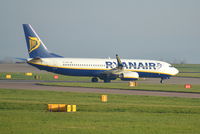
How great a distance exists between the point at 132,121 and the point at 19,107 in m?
10.4

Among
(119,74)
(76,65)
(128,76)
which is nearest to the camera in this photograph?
(128,76)

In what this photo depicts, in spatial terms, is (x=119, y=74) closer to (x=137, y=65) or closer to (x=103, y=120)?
(x=137, y=65)

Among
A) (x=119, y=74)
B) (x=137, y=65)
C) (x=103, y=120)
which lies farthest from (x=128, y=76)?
(x=103, y=120)

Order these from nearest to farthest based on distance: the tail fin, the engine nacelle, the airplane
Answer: the airplane → the tail fin → the engine nacelle

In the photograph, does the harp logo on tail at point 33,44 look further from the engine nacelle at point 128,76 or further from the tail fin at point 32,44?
the engine nacelle at point 128,76

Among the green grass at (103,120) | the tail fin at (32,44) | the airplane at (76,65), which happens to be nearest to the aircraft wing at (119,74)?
the airplane at (76,65)

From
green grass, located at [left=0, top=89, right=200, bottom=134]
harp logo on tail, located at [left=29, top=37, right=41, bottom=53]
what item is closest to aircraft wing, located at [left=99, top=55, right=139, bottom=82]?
harp logo on tail, located at [left=29, top=37, right=41, bottom=53]

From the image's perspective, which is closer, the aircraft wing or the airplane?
the airplane

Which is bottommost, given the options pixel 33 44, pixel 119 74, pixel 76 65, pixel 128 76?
pixel 128 76

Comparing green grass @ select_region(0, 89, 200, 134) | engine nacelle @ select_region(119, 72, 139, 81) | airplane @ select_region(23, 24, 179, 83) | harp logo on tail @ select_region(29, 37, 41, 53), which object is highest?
harp logo on tail @ select_region(29, 37, 41, 53)

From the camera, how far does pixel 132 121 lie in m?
25.2

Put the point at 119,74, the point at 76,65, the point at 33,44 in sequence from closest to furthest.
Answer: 1. the point at 33,44
2. the point at 76,65
3. the point at 119,74

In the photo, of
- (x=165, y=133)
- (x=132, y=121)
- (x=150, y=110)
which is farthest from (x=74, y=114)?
(x=165, y=133)

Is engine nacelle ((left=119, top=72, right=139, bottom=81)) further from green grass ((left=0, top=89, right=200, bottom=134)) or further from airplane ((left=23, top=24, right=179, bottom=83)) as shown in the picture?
green grass ((left=0, top=89, right=200, bottom=134))
